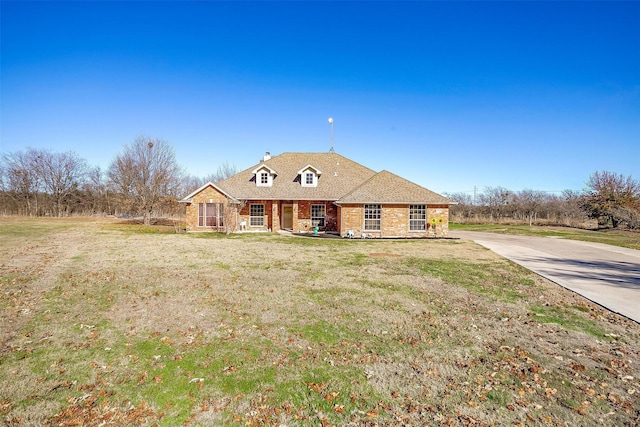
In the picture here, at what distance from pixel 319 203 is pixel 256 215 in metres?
5.32

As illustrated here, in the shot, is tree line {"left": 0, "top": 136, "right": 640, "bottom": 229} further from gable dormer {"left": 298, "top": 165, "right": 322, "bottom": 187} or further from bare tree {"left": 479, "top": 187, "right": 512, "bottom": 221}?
gable dormer {"left": 298, "top": 165, "right": 322, "bottom": 187}

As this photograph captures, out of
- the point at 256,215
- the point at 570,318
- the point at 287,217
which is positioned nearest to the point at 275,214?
the point at 287,217

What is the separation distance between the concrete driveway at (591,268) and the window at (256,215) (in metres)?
16.4

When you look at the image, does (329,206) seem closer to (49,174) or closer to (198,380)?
Result: (198,380)

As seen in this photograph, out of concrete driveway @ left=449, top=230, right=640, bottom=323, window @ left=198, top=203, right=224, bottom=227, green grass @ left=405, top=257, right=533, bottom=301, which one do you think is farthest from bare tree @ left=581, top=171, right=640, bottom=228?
window @ left=198, top=203, right=224, bottom=227

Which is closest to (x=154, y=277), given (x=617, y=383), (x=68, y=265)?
(x=68, y=265)

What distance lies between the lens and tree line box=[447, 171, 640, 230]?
28.6 metres

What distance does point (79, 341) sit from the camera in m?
5.29

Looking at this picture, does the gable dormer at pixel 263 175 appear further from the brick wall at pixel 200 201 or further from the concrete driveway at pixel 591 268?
the concrete driveway at pixel 591 268

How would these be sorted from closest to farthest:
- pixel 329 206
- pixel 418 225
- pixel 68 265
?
pixel 68 265
pixel 418 225
pixel 329 206

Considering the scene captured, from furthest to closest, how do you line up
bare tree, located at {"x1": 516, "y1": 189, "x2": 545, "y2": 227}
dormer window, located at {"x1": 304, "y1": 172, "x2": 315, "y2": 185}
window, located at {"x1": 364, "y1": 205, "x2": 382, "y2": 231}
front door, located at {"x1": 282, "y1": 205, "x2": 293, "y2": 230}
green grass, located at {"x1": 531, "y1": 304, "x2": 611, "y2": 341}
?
bare tree, located at {"x1": 516, "y1": 189, "x2": 545, "y2": 227} → dormer window, located at {"x1": 304, "y1": 172, "x2": 315, "y2": 185} → front door, located at {"x1": 282, "y1": 205, "x2": 293, "y2": 230} → window, located at {"x1": 364, "y1": 205, "x2": 382, "y2": 231} → green grass, located at {"x1": 531, "y1": 304, "x2": 611, "y2": 341}

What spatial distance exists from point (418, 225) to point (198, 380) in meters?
19.9

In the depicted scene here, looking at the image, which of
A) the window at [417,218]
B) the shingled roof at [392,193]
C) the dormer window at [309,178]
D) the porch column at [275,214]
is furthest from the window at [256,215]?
the window at [417,218]

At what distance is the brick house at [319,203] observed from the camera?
854 inches
